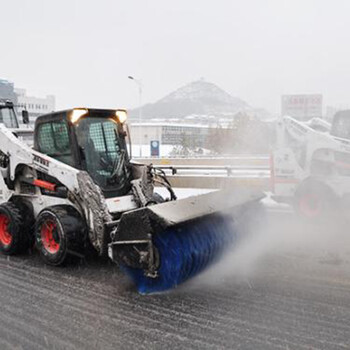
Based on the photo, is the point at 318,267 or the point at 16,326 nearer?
the point at 16,326

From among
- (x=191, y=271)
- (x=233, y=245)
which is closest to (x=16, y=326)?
(x=191, y=271)

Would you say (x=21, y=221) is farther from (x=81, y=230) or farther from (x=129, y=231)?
(x=129, y=231)

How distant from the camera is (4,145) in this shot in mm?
6441

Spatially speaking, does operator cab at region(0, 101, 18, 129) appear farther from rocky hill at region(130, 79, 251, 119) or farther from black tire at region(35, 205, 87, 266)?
rocky hill at region(130, 79, 251, 119)

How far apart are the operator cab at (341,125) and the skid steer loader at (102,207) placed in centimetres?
331

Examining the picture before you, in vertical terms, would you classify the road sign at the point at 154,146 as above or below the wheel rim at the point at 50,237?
above

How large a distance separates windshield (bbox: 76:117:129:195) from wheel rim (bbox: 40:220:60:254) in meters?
0.85

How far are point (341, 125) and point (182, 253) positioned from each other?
5617mm

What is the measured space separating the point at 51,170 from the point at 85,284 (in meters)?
1.65

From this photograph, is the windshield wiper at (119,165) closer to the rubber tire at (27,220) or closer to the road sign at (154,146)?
the rubber tire at (27,220)

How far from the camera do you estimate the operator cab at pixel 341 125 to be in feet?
28.5

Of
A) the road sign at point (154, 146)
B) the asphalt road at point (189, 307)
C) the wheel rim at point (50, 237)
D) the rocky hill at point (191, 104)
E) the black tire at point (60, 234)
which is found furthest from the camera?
the rocky hill at point (191, 104)

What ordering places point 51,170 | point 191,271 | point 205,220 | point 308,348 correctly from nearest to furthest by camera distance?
point 308,348
point 191,271
point 205,220
point 51,170

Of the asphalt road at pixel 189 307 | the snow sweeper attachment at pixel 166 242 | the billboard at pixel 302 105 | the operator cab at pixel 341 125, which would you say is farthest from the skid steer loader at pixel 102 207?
the billboard at pixel 302 105
